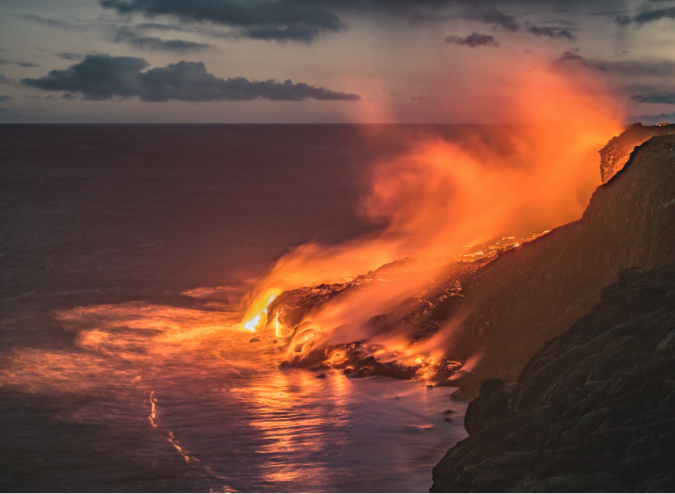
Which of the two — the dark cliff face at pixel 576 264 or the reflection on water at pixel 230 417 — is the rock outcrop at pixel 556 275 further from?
the reflection on water at pixel 230 417

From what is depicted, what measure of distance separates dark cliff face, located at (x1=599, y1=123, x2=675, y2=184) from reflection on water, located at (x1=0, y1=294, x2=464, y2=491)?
8.64m

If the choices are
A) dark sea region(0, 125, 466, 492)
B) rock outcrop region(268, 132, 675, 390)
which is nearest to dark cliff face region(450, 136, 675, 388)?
rock outcrop region(268, 132, 675, 390)

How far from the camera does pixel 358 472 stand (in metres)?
11.6

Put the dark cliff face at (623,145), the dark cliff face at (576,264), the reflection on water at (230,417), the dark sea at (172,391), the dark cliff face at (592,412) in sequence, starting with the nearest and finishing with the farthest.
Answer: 1. the dark cliff face at (592,412)
2. the reflection on water at (230,417)
3. the dark sea at (172,391)
4. the dark cliff face at (576,264)
5. the dark cliff face at (623,145)

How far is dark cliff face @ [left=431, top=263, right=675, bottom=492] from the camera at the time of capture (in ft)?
23.6

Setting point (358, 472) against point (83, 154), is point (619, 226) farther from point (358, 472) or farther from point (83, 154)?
point (83, 154)

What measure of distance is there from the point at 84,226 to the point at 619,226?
4337 cm

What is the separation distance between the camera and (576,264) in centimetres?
1511

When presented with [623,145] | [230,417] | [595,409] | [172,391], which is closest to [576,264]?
[623,145]

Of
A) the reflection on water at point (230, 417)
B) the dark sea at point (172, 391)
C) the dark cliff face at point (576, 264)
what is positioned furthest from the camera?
the dark cliff face at point (576, 264)

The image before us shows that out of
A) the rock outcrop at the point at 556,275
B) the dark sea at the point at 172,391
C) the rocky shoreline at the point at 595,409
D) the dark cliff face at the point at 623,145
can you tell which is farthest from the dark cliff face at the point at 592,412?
the dark cliff face at the point at 623,145

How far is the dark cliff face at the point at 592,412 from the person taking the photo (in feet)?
23.6

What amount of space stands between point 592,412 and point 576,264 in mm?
7673

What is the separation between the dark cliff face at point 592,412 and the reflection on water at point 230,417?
1.99 meters
